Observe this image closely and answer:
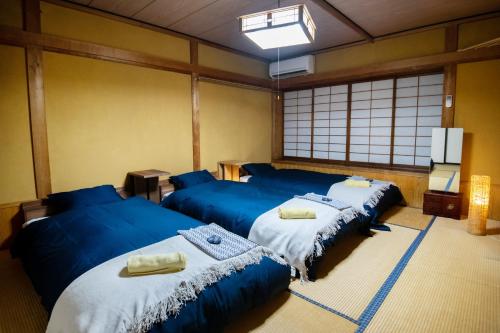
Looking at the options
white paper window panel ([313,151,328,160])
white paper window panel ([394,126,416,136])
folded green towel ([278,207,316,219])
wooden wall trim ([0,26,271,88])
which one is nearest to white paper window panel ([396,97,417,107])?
white paper window panel ([394,126,416,136])

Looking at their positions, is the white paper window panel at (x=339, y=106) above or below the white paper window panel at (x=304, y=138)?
above

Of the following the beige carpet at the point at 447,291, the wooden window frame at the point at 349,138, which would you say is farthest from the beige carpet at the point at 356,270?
the wooden window frame at the point at 349,138

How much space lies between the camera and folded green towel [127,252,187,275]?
5.34 ft

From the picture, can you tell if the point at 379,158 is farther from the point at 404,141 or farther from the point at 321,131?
the point at 321,131

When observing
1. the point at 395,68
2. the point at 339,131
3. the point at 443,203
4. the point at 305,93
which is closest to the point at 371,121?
the point at 339,131

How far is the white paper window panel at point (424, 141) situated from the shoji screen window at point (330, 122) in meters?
1.23

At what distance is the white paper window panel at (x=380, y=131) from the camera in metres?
4.83

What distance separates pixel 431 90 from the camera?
14.3 ft

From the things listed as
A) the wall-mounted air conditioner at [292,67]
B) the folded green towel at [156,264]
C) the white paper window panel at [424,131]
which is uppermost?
the wall-mounted air conditioner at [292,67]

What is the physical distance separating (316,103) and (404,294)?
166 inches

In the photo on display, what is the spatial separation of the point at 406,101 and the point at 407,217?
6.40 feet

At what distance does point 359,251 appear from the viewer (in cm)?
293

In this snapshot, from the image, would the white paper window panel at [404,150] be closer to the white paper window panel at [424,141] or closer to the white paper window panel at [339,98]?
the white paper window panel at [424,141]

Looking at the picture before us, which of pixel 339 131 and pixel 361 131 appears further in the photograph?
pixel 339 131
